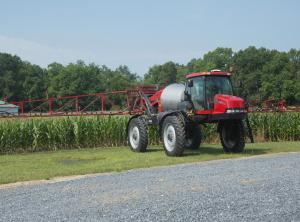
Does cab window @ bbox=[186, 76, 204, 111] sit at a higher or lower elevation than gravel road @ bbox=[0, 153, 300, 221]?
higher

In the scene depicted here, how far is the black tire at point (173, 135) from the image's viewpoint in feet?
33.7

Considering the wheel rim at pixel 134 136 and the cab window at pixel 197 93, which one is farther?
the wheel rim at pixel 134 136

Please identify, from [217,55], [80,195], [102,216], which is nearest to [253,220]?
[102,216]

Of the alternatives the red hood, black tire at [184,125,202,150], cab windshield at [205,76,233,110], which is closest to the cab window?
cab windshield at [205,76,233,110]

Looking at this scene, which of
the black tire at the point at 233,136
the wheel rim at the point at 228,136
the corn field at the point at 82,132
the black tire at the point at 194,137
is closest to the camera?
the black tire at the point at 233,136

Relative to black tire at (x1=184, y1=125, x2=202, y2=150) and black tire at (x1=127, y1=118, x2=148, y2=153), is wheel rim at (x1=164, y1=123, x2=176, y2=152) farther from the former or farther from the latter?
black tire at (x1=184, y1=125, x2=202, y2=150)

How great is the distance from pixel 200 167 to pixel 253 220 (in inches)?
155

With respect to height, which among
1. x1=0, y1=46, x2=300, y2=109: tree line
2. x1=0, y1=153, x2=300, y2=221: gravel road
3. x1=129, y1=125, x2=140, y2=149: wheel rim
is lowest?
x1=0, y1=153, x2=300, y2=221: gravel road

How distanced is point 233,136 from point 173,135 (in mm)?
2704

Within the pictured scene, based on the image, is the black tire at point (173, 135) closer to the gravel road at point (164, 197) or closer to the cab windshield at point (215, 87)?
the cab windshield at point (215, 87)

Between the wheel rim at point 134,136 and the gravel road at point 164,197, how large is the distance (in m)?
5.56

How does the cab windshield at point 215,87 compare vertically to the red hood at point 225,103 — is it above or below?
above

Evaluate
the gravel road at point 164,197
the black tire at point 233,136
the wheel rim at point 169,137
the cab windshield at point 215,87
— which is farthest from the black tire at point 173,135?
the gravel road at point 164,197

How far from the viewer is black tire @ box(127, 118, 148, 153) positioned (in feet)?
41.1
